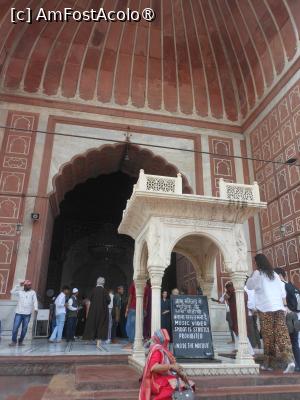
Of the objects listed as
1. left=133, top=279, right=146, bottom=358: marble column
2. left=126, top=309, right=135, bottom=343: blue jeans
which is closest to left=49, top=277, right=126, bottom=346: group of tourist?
left=126, top=309, right=135, bottom=343: blue jeans

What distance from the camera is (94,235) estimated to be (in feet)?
46.6

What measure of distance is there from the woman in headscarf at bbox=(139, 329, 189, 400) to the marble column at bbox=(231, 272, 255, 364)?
68.2 inches

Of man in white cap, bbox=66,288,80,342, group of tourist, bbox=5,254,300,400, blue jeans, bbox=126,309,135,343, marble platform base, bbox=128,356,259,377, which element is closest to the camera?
group of tourist, bbox=5,254,300,400

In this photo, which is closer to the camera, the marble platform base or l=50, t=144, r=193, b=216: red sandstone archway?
the marble platform base

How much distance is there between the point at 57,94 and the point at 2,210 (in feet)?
12.4

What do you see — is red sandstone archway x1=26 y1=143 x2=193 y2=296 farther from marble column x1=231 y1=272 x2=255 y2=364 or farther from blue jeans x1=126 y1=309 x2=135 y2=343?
marble column x1=231 y1=272 x2=255 y2=364

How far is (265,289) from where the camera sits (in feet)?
13.7

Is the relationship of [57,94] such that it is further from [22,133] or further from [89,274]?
[89,274]

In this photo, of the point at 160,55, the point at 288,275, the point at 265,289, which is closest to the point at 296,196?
the point at 288,275

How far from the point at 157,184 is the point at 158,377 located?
2586 mm

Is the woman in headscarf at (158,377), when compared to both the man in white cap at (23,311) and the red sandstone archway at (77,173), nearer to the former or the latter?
the man in white cap at (23,311)

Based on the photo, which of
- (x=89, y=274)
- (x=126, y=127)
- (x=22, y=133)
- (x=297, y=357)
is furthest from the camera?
(x=89, y=274)

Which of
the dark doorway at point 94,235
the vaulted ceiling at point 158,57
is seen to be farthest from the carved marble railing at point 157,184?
the dark doorway at point 94,235

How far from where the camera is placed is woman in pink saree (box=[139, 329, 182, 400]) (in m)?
2.54
